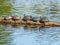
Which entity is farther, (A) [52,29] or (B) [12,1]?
(B) [12,1]

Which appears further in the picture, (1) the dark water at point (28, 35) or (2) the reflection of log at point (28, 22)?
(2) the reflection of log at point (28, 22)

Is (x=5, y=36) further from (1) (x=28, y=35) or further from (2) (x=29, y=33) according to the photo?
(2) (x=29, y=33)

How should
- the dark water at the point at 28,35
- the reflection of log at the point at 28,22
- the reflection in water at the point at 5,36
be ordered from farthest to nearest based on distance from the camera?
the reflection of log at the point at 28,22 < the dark water at the point at 28,35 < the reflection in water at the point at 5,36

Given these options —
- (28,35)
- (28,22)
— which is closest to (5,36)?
(28,35)

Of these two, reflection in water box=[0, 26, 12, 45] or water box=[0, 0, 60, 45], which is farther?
water box=[0, 0, 60, 45]

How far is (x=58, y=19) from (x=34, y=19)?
140 centimetres

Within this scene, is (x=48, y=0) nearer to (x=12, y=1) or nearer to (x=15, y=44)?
(x=12, y=1)

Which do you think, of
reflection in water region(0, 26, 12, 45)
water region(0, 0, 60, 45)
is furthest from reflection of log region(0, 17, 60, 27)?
reflection in water region(0, 26, 12, 45)

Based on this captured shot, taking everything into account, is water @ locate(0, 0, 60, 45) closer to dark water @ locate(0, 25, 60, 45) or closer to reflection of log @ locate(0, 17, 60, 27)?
dark water @ locate(0, 25, 60, 45)

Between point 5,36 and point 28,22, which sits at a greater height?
point 28,22

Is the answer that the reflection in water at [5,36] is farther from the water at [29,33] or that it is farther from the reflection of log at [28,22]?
the reflection of log at [28,22]

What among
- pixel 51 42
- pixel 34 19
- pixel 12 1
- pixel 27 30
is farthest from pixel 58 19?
pixel 12 1

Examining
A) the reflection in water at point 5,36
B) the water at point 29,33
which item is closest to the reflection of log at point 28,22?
the water at point 29,33

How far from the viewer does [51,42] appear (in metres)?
11.4
